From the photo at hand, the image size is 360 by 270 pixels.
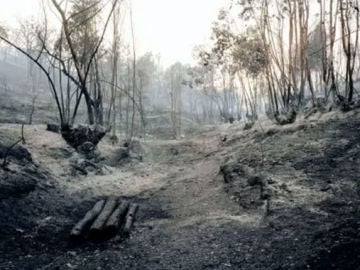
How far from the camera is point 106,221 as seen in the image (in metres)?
7.60

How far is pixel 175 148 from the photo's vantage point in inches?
853

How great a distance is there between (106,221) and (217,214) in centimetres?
234

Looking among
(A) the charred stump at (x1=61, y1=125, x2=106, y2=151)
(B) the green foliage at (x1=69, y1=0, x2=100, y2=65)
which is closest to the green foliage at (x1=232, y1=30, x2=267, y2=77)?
(B) the green foliage at (x1=69, y1=0, x2=100, y2=65)

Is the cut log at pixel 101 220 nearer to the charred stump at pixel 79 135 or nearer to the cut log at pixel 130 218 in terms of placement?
the cut log at pixel 130 218

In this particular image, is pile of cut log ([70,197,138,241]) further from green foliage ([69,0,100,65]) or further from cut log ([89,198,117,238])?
green foliage ([69,0,100,65])

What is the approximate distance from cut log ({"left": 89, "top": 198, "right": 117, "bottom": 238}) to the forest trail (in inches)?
9.9

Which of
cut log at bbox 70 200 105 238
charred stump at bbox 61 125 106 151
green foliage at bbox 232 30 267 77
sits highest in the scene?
green foliage at bbox 232 30 267 77

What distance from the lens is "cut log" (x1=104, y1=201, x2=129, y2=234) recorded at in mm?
7344

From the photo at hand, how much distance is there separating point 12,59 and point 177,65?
48.7 meters

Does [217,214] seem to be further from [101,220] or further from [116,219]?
[101,220]

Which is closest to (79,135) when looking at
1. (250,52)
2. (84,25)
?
(84,25)

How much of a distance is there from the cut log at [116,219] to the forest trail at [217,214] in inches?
10.3

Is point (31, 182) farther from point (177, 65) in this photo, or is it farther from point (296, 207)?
point (177, 65)

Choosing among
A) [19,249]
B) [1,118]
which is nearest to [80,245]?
[19,249]
